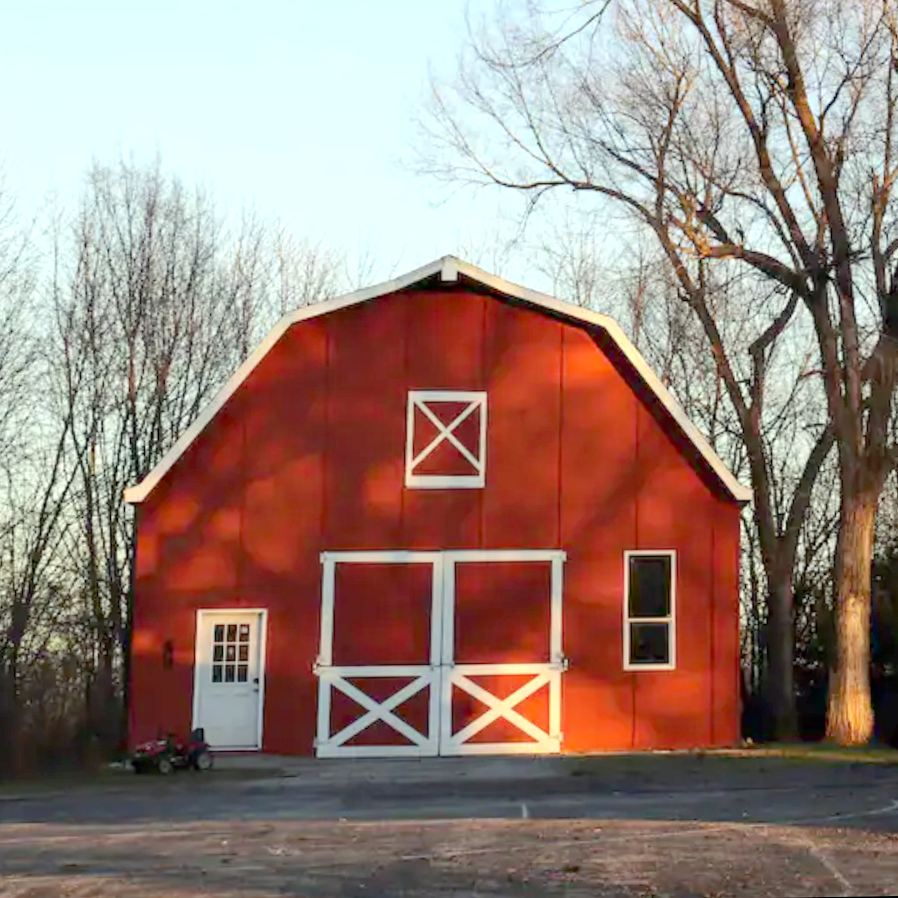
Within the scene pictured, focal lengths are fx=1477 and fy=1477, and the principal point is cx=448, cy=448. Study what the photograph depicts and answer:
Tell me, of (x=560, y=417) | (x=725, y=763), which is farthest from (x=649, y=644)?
(x=560, y=417)

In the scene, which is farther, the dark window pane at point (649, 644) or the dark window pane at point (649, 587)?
the dark window pane at point (649, 587)

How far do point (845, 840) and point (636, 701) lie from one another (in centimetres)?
883

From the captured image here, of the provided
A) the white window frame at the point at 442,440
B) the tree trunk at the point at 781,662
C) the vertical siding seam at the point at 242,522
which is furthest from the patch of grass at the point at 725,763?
the vertical siding seam at the point at 242,522

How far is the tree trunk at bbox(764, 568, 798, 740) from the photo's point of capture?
23250 millimetres

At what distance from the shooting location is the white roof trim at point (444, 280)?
19734 millimetres

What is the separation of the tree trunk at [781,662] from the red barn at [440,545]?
122 inches

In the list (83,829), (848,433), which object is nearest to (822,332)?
(848,433)

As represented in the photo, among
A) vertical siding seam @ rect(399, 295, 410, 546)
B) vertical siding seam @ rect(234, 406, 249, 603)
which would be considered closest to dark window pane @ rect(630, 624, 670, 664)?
vertical siding seam @ rect(399, 295, 410, 546)

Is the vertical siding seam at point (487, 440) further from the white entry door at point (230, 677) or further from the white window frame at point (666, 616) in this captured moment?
the white entry door at point (230, 677)

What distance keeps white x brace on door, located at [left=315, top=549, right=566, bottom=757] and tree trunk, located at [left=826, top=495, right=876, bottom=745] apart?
4003mm

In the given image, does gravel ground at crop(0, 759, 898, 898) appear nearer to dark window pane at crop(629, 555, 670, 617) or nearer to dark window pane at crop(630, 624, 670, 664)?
dark window pane at crop(630, 624, 670, 664)

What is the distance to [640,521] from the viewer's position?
2031 centimetres

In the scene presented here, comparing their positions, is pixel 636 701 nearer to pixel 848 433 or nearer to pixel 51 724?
pixel 848 433

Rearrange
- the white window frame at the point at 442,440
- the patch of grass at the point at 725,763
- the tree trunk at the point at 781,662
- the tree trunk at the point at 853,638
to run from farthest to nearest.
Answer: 1. the tree trunk at the point at 781,662
2. the tree trunk at the point at 853,638
3. the white window frame at the point at 442,440
4. the patch of grass at the point at 725,763
